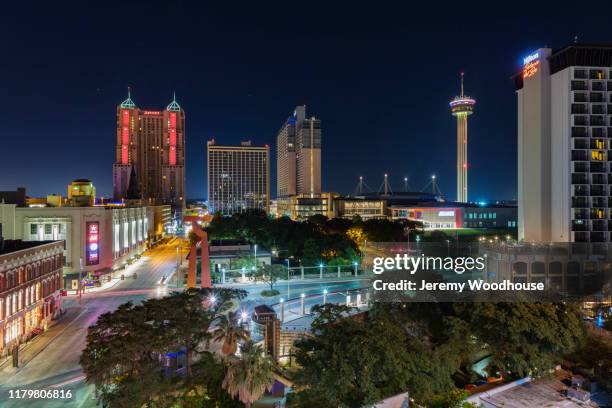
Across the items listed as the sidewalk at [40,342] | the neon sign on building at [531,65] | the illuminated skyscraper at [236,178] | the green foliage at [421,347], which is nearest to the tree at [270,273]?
the sidewalk at [40,342]

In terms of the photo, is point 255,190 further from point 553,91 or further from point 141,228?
point 553,91

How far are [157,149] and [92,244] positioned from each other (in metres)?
110

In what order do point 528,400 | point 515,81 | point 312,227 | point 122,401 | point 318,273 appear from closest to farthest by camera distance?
point 122,401 < point 528,400 < point 318,273 < point 515,81 < point 312,227

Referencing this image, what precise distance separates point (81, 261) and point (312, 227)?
3113 centimetres

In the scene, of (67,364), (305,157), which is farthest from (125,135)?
(67,364)

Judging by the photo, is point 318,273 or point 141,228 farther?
point 141,228

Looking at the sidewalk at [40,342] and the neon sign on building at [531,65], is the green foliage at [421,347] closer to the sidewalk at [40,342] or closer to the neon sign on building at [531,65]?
the sidewalk at [40,342]

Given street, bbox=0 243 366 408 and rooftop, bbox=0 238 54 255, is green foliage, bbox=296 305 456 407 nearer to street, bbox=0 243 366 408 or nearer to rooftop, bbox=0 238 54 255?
street, bbox=0 243 366 408

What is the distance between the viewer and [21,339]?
985 inches

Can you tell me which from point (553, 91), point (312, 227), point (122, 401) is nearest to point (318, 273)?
point (312, 227)

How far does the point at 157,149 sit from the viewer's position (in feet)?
484

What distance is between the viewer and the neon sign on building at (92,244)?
44406mm

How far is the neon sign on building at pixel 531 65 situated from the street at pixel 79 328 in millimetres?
34023

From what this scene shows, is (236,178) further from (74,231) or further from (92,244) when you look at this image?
(74,231)
